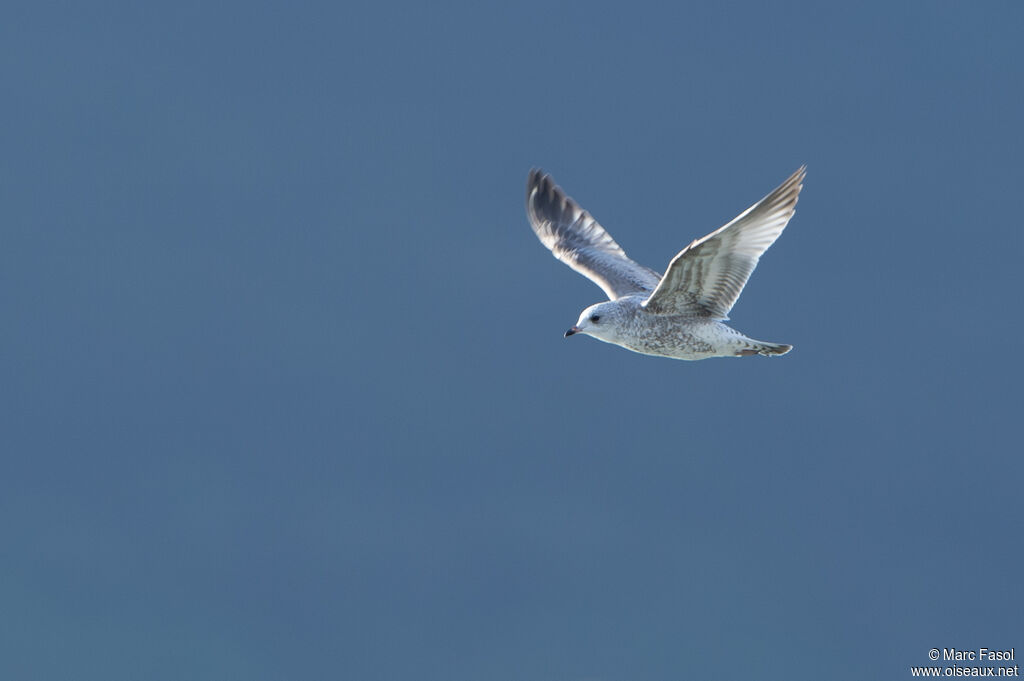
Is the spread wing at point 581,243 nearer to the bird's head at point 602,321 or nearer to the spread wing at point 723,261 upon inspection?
the bird's head at point 602,321

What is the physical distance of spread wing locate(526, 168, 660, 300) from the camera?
18031mm

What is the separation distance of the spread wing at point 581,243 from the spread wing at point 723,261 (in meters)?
2.17

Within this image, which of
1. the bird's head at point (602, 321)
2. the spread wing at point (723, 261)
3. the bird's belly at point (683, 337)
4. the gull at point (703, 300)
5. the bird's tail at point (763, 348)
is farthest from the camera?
the bird's head at point (602, 321)

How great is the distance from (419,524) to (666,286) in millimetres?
80813

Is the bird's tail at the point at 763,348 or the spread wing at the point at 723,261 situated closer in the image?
the spread wing at the point at 723,261

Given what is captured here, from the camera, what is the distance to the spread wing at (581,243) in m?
18.0

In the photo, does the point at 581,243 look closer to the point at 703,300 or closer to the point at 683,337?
the point at 683,337

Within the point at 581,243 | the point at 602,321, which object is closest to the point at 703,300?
the point at 602,321

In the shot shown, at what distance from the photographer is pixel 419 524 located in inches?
3725

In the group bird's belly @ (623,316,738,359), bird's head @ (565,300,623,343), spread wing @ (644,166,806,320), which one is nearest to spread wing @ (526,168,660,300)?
bird's head @ (565,300,623,343)

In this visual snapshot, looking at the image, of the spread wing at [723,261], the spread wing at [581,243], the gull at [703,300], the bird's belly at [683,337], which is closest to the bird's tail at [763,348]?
the gull at [703,300]

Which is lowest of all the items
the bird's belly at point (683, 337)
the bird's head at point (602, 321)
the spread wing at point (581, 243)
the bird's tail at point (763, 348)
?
the bird's tail at point (763, 348)

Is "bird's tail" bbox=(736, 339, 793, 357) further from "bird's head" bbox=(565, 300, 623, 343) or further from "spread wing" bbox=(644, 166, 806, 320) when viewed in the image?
"bird's head" bbox=(565, 300, 623, 343)

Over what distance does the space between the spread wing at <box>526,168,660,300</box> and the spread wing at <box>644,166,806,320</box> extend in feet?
7.12
